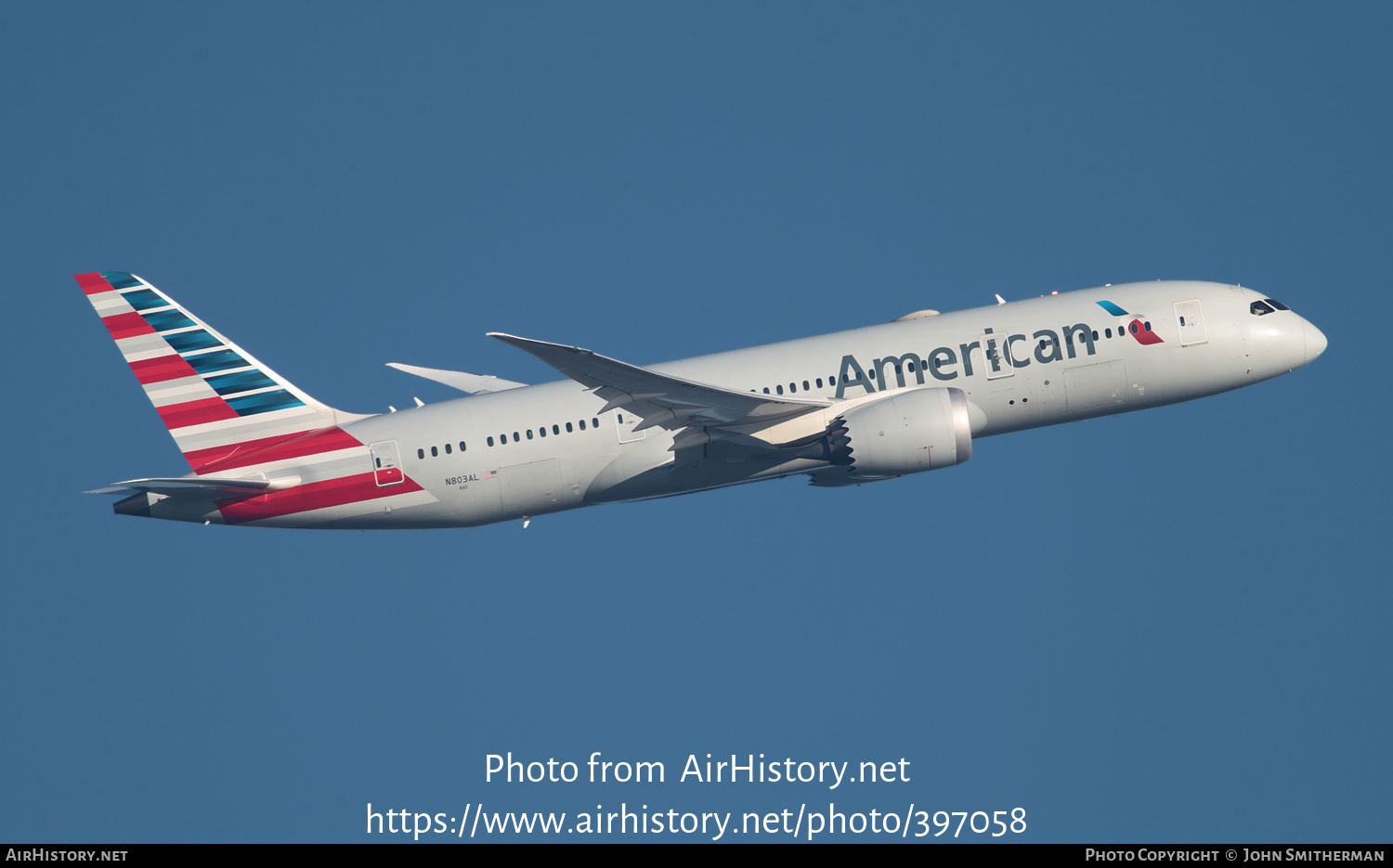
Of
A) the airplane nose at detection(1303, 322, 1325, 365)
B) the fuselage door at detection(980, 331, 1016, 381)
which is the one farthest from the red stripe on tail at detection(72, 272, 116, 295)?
the airplane nose at detection(1303, 322, 1325, 365)

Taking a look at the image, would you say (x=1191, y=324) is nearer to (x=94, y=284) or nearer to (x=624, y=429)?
(x=624, y=429)

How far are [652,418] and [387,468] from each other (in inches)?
301

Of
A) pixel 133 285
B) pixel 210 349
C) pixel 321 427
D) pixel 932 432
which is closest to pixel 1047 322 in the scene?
pixel 932 432

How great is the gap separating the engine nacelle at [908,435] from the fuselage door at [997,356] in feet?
7.34

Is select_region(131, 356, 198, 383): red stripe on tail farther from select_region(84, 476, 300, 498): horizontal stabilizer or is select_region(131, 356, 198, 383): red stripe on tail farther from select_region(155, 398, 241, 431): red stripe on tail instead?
select_region(84, 476, 300, 498): horizontal stabilizer

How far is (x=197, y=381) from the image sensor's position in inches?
1438

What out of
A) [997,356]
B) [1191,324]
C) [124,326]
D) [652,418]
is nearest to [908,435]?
[997,356]

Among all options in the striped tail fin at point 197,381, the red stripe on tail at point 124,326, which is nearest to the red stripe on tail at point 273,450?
the striped tail fin at point 197,381

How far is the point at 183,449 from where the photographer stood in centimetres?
3597

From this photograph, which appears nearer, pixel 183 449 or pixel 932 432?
pixel 932 432

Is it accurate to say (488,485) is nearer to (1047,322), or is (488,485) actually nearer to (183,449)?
(183,449)

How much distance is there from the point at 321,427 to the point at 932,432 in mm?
16899
